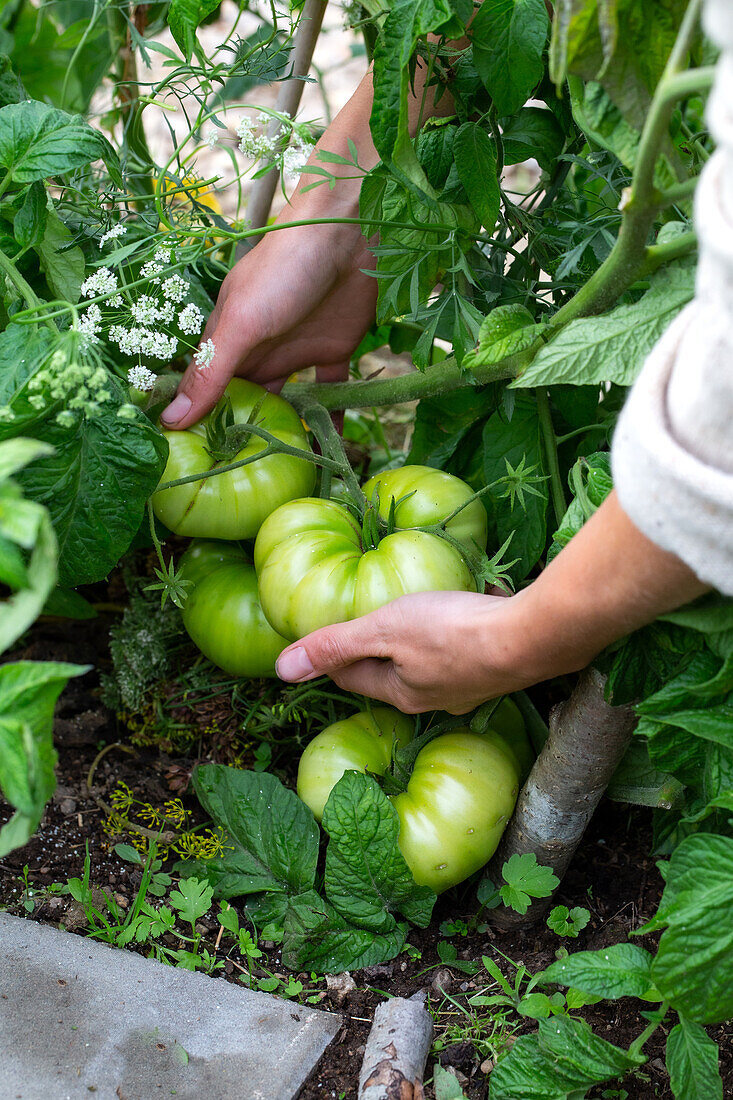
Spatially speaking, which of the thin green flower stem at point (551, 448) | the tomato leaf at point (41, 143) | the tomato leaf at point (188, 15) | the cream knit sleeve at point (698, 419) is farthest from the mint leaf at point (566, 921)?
the tomato leaf at point (188, 15)

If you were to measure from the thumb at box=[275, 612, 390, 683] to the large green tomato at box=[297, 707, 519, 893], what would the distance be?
118mm

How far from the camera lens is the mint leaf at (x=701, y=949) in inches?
28.9

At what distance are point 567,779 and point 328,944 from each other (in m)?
0.33

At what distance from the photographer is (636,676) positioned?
0.91 metres

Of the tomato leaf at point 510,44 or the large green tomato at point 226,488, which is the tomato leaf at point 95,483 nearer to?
the large green tomato at point 226,488

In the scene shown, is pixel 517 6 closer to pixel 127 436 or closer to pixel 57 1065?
pixel 127 436

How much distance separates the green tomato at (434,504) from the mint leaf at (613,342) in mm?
334

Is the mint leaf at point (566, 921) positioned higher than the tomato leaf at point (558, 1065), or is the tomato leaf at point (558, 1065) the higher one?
the tomato leaf at point (558, 1065)

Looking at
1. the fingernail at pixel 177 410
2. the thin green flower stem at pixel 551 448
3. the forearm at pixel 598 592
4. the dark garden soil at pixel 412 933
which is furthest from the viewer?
the fingernail at pixel 177 410

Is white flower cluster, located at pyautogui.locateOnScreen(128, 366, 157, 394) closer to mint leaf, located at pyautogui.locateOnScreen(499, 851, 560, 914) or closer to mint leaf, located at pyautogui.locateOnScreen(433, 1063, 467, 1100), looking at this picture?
mint leaf, located at pyautogui.locateOnScreen(499, 851, 560, 914)

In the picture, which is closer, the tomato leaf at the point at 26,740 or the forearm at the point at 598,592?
the tomato leaf at the point at 26,740

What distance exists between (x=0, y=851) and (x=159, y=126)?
3.39 metres

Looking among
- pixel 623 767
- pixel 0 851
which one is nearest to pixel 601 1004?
pixel 623 767

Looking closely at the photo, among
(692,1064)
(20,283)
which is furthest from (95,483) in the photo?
(692,1064)
